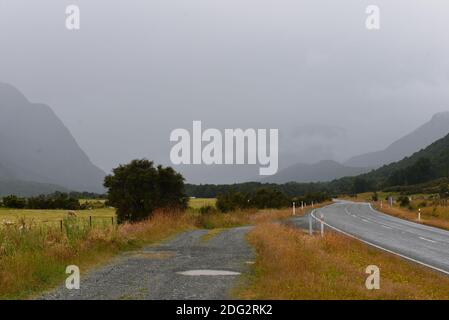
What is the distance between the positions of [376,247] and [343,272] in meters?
10.8

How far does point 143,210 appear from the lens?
5041cm

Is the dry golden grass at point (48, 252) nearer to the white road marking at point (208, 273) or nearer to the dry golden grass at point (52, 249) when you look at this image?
the dry golden grass at point (52, 249)

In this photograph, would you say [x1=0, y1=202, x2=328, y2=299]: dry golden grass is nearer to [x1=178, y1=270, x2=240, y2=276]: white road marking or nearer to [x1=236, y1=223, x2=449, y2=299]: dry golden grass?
[x1=178, y1=270, x2=240, y2=276]: white road marking

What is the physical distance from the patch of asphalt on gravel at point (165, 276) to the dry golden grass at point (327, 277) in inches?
26.6

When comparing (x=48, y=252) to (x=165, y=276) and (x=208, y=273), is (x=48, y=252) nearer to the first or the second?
(x=165, y=276)

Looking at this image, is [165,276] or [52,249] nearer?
[165,276]

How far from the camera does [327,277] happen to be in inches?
441

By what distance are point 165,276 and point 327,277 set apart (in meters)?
3.76

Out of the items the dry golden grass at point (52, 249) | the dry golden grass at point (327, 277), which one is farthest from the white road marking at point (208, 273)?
the dry golden grass at point (52, 249)

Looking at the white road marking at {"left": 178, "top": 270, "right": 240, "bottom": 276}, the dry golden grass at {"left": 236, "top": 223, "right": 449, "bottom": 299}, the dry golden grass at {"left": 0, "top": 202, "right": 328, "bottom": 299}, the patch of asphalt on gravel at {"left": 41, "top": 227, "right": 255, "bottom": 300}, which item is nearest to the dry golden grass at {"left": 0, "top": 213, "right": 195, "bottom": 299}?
the dry golden grass at {"left": 0, "top": 202, "right": 328, "bottom": 299}

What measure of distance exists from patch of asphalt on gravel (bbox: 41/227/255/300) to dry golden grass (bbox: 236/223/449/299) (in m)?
0.68

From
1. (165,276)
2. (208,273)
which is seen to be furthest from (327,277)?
(165,276)
